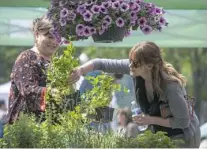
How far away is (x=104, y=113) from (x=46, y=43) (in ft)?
2.51

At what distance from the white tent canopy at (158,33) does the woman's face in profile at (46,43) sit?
74 centimetres

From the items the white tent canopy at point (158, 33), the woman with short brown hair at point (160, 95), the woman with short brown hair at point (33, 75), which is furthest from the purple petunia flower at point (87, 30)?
the white tent canopy at point (158, 33)

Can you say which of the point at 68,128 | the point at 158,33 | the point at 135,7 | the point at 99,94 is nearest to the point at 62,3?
the point at 135,7

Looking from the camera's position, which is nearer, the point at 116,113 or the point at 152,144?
the point at 152,144

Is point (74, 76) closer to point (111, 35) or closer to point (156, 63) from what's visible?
point (111, 35)

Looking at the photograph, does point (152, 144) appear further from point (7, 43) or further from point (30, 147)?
point (7, 43)

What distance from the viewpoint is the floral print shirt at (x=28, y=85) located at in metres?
4.27

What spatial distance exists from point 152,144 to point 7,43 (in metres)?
2.29

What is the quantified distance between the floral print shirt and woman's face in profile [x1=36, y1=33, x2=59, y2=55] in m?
0.06

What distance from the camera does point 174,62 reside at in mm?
18703

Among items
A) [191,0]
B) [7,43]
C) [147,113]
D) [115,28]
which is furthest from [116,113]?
[7,43]

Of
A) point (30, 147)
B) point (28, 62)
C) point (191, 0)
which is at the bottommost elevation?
point (30, 147)

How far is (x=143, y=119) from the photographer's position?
408cm

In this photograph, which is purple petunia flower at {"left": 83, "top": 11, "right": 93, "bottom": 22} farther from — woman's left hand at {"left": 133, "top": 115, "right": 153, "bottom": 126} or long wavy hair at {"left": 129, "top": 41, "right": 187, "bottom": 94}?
woman's left hand at {"left": 133, "top": 115, "right": 153, "bottom": 126}
